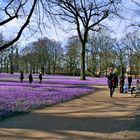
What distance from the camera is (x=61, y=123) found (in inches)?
599

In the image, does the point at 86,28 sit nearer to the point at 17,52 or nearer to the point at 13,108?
the point at 13,108

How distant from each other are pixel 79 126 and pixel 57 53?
337 feet

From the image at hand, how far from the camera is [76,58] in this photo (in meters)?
103

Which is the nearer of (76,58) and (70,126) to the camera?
(70,126)

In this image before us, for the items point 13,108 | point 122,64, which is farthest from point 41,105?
point 122,64

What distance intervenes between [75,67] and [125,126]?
98.1 metres

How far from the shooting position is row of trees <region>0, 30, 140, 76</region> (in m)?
96.1

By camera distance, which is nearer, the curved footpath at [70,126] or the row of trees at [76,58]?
the curved footpath at [70,126]

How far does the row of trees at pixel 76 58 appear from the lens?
315 feet

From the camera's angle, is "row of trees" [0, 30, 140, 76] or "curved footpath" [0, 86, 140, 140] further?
"row of trees" [0, 30, 140, 76]

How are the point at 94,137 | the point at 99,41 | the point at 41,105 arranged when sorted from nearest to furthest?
the point at 94,137 < the point at 41,105 < the point at 99,41

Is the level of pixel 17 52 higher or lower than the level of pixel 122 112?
higher

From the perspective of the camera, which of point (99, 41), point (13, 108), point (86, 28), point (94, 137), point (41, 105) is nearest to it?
point (94, 137)

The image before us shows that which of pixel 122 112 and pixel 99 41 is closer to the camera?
pixel 122 112
